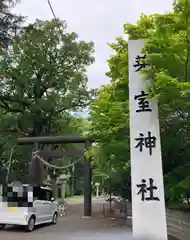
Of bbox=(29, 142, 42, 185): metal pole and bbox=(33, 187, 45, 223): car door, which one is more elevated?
bbox=(29, 142, 42, 185): metal pole

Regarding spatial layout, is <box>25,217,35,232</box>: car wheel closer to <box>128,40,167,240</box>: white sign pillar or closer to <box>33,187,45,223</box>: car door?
<box>33,187,45,223</box>: car door

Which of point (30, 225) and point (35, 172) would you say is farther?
point (35, 172)

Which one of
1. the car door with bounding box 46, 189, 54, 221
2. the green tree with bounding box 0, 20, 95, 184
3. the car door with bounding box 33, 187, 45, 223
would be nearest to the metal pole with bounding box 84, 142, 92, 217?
the car door with bounding box 46, 189, 54, 221

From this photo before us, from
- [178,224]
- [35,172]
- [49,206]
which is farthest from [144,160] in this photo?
[35,172]

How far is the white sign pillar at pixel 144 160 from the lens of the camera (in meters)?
4.30

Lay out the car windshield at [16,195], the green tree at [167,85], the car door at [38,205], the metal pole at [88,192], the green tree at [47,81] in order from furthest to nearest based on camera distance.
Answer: the green tree at [47,81]
the metal pole at [88,192]
the car door at [38,205]
the car windshield at [16,195]
the green tree at [167,85]

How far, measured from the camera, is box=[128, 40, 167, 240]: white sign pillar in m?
4.30

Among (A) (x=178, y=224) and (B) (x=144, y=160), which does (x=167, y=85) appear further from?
(A) (x=178, y=224)

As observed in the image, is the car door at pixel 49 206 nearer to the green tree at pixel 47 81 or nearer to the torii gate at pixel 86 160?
the torii gate at pixel 86 160

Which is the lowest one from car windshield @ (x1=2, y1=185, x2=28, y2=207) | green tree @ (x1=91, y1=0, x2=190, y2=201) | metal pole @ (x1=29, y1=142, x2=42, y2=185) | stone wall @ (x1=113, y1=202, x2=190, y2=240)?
stone wall @ (x1=113, y1=202, x2=190, y2=240)

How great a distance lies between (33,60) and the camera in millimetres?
20312

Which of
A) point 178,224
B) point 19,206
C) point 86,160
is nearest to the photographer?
point 178,224

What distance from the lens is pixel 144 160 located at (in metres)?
4.64

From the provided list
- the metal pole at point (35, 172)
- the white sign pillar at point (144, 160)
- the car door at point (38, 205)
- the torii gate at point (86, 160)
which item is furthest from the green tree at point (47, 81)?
the white sign pillar at point (144, 160)
